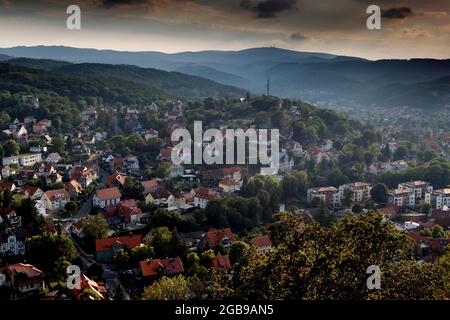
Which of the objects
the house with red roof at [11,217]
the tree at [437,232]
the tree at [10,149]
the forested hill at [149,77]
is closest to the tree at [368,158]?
the tree at [437,232]

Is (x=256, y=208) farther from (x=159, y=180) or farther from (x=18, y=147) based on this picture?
(x=18, y=147)

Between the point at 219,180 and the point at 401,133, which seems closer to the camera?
the point at 219,180

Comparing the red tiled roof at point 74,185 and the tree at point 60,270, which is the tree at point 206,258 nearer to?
the tree at point 60,270

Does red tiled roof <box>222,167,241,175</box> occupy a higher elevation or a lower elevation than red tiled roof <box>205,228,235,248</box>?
higher

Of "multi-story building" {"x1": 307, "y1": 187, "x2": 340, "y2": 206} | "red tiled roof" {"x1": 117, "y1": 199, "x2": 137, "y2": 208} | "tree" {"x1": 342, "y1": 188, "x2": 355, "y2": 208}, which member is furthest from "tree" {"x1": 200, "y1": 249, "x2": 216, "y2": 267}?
"tree" {"x1": 342, "y1": 188, "x2": 355, "y2": 208}

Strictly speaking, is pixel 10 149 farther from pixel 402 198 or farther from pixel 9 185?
pixel 402 198

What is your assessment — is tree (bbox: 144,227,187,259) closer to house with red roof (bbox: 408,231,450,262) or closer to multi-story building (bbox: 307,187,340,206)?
house with red roof (bbox: 408,231,450,262)

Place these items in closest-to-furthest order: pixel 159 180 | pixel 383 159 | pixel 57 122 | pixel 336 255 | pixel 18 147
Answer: pixel 336 255, pixel 159 180, pixel 18 147, pixel 383 159, pixel 57 122
